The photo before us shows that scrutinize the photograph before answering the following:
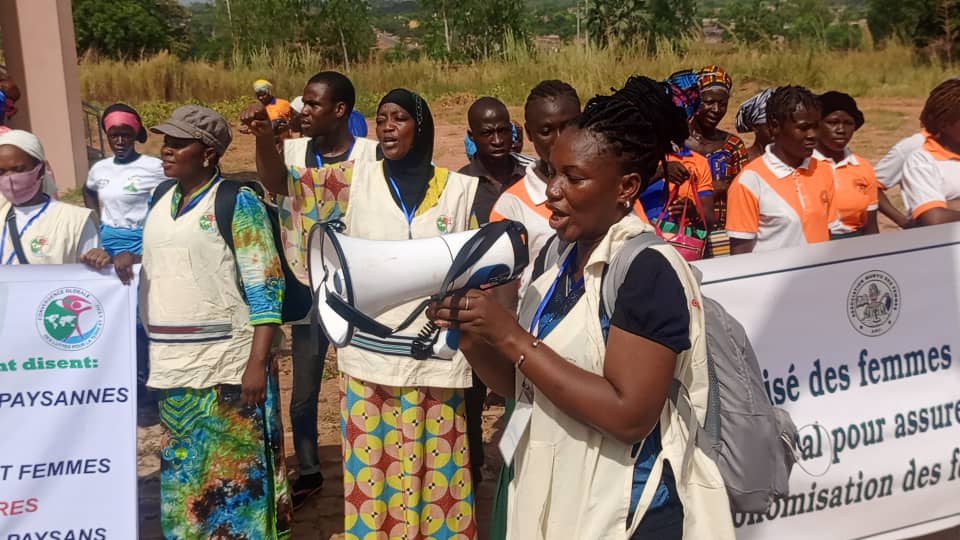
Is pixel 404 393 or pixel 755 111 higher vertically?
pixel 755 111

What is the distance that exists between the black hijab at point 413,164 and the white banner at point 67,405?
103 centimetres

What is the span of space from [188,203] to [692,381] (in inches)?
→ 81.8

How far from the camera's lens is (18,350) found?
11.3 ft

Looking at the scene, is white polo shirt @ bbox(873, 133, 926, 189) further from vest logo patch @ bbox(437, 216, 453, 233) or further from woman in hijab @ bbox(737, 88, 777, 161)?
vest logo patch @ bbox(437, 216, 453, 233)

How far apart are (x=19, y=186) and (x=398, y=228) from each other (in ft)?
4.97

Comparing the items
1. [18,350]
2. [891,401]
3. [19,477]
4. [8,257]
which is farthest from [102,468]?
[891,401]

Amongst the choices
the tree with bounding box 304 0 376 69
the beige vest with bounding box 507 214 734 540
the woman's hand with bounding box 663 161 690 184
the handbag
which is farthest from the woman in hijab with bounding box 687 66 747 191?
the tree with bounding box 304 0 376 69

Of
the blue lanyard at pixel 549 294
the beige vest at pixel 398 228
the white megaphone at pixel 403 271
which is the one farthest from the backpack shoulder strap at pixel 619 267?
the beige vest at pixel 398 228

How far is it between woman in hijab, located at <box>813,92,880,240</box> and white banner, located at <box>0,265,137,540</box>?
309 centimetres

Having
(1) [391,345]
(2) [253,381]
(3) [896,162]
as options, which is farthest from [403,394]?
(3) [896,162]

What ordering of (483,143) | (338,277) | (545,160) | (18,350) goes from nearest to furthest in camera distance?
(338,277), (18,350), (545,160), (483,143)

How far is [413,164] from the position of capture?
3662 millimetres

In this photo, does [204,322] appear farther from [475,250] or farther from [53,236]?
[475,250]

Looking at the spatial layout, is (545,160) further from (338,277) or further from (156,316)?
(156,316)
